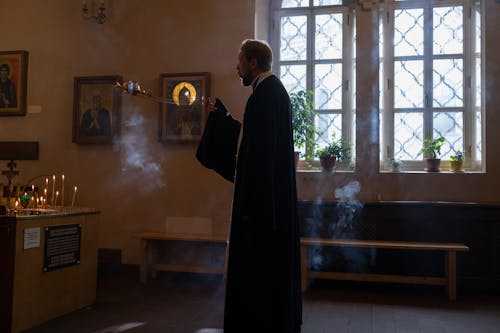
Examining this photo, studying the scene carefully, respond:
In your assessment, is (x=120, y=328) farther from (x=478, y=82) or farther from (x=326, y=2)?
(x=478, y=82)

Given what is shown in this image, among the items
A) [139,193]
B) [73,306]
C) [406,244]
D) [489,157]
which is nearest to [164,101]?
[139,193]

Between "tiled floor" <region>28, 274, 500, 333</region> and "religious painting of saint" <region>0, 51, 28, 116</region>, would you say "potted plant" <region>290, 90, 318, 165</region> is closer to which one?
"tiled floor" <region>28, 274, 500, 333</region>

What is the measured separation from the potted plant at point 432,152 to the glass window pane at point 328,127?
1016 millimetres

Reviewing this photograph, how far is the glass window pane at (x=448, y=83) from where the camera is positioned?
5.85m

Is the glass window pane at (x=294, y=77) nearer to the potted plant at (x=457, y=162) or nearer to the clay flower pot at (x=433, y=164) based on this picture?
the clay flower pot at (x=433, y=164)

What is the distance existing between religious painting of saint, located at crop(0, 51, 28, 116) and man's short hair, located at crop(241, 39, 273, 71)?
4453mm

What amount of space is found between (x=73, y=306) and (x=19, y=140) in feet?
10.1

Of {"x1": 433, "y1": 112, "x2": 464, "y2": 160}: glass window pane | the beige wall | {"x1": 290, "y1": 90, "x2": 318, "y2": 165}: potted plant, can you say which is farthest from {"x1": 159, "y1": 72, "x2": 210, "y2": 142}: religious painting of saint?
{"x1": 433, "y1": 112, "x2": 464, "y2": 160}: glass window pane

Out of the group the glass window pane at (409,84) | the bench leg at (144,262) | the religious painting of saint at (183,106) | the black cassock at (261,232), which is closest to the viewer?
the black cassock at (261,232)

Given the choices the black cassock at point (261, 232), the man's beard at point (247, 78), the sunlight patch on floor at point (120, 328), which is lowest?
the sunlight patch on floor at point (120, 328)

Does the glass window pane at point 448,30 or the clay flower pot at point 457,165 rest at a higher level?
the glass window pane at point 448,30

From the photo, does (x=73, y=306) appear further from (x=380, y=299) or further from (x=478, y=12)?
(x=478, y=12)

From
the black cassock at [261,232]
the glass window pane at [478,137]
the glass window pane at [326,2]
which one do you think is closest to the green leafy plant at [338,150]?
the glass window pane at [478,137]

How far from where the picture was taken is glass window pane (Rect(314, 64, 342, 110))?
6191 millimetres
